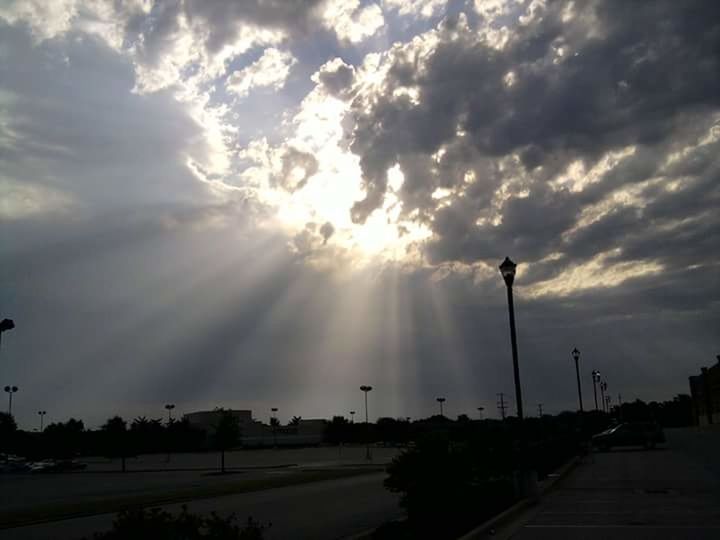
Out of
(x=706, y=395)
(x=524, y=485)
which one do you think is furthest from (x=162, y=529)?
(x=706, y=395)

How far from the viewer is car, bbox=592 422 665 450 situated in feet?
145

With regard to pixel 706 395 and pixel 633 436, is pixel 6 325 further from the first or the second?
pixel 706 395

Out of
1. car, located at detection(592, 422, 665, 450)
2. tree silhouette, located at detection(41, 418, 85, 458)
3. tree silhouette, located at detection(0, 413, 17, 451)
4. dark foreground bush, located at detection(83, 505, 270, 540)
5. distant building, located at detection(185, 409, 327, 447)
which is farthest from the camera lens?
distant building, located at detection(185, 409, 327, 447)

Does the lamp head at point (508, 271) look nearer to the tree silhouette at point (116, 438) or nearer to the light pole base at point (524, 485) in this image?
the light pole base at point (524, 485)

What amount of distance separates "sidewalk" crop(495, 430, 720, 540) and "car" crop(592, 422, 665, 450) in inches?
719

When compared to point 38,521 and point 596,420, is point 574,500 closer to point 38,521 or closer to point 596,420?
point 38,521

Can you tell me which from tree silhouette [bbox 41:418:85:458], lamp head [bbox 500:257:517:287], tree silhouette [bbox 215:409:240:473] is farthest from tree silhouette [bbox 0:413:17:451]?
lamp head [bbox 500:257:517:287]

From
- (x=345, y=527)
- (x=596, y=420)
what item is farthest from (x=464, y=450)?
(x=596, y=420)

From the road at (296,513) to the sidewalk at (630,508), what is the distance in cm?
381

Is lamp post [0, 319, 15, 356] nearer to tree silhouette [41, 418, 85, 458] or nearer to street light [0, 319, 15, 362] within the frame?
street light [0, 319, 15, 362]

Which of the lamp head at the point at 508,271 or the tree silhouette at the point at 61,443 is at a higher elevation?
the lamp head at the point at 508,271

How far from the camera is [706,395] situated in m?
96.8

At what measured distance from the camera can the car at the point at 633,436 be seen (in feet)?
145

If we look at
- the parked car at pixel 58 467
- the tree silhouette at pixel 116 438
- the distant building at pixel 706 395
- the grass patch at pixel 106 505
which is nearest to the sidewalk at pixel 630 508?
the grass patch at pixel 106 505
